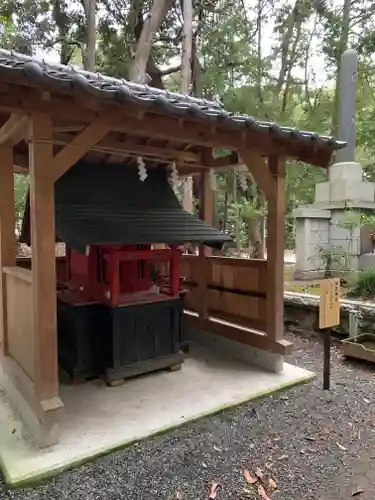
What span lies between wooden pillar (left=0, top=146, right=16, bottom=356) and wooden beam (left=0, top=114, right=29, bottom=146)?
0.18m

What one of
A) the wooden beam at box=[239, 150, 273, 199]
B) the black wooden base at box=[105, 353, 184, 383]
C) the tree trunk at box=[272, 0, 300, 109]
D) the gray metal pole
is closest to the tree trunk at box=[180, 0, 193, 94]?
the tree trunk at box=[272, 0, 300, 109]

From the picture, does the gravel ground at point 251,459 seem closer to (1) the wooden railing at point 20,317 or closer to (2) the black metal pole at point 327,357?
(2) the black metal pole at point 327,357

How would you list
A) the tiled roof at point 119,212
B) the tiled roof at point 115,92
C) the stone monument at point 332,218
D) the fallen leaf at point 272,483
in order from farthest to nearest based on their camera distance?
the stone monument at point 332,218, the tiled roof at point 119,212, the fallen leaf at point 272,483, the tiled roof at point 115,92

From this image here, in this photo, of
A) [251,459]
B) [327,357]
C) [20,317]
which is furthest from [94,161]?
[251,459]

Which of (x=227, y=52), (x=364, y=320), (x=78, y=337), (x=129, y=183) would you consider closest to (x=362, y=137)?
(x=227, y=52)

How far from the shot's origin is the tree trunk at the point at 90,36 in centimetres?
859

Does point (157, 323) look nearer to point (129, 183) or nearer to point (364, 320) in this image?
point (129, 183)

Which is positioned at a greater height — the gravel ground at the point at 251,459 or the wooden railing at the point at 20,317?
the wooden railing at the point at 20,317

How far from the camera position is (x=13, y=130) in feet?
9.66

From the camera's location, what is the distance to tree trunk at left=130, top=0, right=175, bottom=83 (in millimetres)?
8094

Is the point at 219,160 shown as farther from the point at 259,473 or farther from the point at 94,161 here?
the point at 259,473

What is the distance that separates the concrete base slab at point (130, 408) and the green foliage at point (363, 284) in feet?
7.43

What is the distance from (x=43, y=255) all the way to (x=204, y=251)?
2722mm

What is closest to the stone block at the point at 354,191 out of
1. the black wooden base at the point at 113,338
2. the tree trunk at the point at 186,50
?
the tree trunk at the point at 186,50
